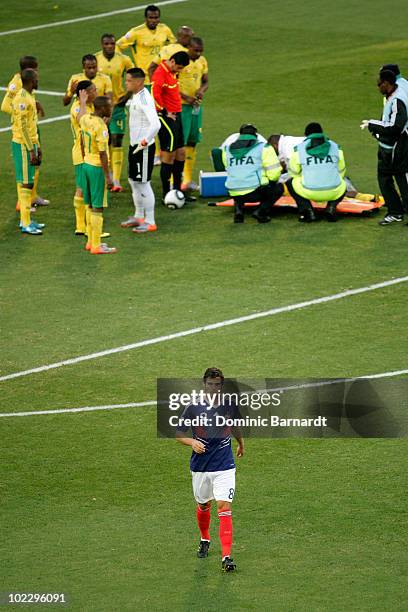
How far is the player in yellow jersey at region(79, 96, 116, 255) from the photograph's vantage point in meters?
17.6

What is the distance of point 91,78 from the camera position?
65.1ft

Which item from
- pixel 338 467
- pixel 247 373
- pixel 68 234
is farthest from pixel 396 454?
pixel 68 234

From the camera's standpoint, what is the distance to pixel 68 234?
19406 mm

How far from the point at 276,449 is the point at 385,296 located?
4.31m

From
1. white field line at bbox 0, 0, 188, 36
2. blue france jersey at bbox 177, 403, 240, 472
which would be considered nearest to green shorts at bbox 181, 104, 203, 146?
blue france jersey at bbox 177, 403, 240, 472

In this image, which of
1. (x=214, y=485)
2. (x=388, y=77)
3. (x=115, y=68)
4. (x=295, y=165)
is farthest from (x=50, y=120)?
(x=214, y=485)

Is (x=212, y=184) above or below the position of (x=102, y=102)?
below

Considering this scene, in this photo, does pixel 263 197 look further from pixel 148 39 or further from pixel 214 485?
pixel 214 485

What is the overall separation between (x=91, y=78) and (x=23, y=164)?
1848mm

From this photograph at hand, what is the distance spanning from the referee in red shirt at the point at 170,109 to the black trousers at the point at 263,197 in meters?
1.19

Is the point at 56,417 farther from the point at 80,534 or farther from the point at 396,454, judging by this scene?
the point at 396,454

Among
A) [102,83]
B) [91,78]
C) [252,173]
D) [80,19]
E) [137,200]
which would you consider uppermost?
[91,78]

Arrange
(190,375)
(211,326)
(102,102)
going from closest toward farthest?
1. (190,375)
2. (211,326)
3. (102,102)

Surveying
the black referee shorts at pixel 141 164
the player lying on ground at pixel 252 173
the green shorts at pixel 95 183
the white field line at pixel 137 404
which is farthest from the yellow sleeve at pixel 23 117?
the white field line at pixel 137 404
